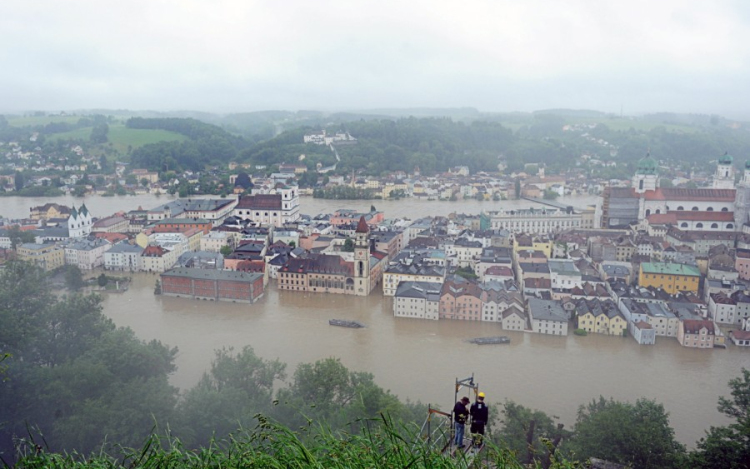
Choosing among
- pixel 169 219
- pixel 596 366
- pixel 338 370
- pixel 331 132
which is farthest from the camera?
pixel 331 132

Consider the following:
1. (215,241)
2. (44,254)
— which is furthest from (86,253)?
(215,241)

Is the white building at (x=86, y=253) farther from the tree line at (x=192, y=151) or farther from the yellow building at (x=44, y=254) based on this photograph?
the tree line at (x=192, y=151)

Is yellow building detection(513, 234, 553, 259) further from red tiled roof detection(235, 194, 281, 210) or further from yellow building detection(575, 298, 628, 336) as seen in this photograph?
A: red tiled roof detection(235, 194, 281, 210)

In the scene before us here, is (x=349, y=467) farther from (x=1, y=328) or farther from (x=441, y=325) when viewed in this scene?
(x=441, y=325)

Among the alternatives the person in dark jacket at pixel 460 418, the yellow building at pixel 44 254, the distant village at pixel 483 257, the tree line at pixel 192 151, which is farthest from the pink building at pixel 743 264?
the tree line at pixel 192 151

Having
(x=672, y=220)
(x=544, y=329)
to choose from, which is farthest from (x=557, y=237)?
(x=544, y=329)

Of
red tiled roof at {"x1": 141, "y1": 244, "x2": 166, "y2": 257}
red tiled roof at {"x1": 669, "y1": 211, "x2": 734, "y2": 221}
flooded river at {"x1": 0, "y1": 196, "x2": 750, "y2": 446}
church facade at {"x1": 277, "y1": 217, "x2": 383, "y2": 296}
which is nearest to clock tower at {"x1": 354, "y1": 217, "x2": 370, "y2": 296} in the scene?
church facade at {"x1": 277, "y1": 217, "x2": 383, "y2": 296}
